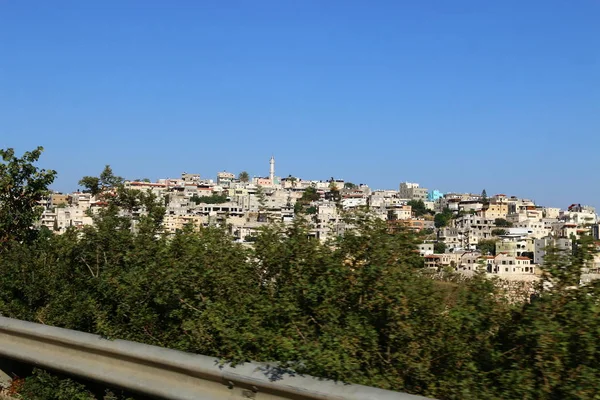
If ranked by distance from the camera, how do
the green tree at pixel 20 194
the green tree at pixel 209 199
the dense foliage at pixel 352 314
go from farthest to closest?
1. the green tree at pixel 209 199
2. the green tree at pixel 20 194
3. the dense foliage at pixel 352 314

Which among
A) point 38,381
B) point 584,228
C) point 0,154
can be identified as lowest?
point 38,381

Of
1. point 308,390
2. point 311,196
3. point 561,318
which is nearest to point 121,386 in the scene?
point 308,390

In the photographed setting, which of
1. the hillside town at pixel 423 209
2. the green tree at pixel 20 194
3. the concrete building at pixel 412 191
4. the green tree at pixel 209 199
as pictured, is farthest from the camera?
the concrete building at pixel 412 191

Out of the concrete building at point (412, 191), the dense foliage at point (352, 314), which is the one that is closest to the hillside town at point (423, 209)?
the concrete building at point (412, 191)

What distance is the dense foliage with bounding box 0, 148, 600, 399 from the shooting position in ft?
10.9

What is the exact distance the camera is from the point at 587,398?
9.59 ft

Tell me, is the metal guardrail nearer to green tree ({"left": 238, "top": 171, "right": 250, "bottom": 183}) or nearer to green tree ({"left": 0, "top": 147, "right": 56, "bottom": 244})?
green tree ({"left": 0, "top": 147, "right": 56, "bottom": 244})

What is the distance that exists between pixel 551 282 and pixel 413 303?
0.80m

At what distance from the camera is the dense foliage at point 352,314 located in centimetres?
331

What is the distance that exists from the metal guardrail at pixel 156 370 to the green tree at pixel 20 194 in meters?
4.30

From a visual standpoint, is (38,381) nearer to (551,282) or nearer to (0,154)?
(551,282)

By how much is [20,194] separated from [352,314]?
7054mm

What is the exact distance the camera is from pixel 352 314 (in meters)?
4.05

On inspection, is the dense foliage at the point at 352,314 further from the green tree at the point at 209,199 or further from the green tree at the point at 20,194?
the green tree at the point at 209,199
